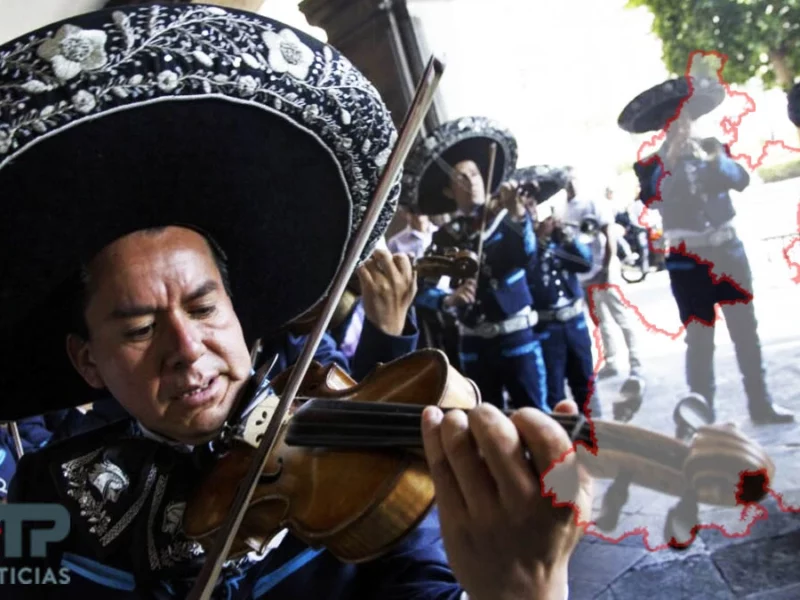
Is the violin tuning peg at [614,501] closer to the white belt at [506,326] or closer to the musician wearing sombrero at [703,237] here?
the musician wearing sombrero at [703,237]

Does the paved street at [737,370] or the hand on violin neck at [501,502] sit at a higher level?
the paved street at [737,370]

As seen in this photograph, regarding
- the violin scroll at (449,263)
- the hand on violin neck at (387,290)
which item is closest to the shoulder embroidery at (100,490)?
the hand on violin neck at (387,290)

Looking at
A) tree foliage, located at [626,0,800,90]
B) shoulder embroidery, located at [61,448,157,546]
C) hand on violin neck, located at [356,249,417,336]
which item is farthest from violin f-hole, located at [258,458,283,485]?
tree foliage, located at [626,0,800,90]

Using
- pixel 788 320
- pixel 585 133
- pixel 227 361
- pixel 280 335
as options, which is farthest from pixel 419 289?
pixel 788 320

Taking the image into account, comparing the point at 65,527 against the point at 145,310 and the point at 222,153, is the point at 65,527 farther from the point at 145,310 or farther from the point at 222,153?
the point at 222,153

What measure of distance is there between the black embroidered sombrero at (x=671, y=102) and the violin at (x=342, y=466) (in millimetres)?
233

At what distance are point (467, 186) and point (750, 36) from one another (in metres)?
0.62

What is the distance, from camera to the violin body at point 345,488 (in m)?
0.52

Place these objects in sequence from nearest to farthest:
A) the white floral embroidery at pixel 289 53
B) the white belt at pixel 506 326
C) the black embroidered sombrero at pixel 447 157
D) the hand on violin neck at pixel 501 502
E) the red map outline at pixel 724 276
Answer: the red map outline at pixel 724 276 → the hand on violin neck at pixel 501 502 → the white floral embroidery at pixel 289 53 → the black embroidered sombrero at pixel 447 157 → the white belt at pixel 506 326

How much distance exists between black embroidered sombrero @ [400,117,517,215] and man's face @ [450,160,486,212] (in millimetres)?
11

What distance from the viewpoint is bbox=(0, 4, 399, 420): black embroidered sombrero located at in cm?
47

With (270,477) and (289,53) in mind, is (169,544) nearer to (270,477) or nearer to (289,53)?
(270,477)

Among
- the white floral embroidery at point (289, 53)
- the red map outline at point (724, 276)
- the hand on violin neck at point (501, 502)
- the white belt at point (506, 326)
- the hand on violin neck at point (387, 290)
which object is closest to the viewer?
the red map outline at point (724, 276)

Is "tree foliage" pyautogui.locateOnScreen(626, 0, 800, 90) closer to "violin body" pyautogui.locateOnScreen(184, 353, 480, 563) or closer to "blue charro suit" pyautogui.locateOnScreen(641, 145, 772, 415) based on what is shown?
"blue charro suit" pyautogui.locateOnScreen(641, 145, 772, 415)
